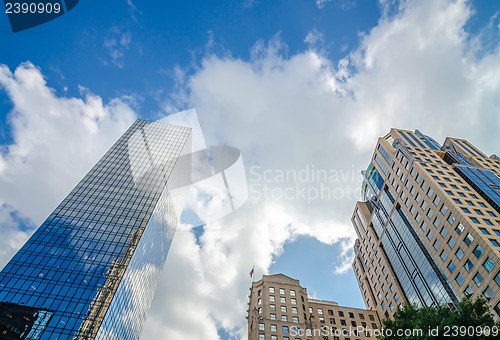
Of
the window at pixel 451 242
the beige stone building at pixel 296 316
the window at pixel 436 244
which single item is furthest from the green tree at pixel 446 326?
the beige stone building at pixel 296 316

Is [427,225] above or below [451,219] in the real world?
above

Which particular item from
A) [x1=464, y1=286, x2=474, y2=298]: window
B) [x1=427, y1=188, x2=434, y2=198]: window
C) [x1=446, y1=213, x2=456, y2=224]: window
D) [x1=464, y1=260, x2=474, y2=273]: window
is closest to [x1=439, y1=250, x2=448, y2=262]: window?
[x1=464, y1=260, x2=474, y2=273]: window

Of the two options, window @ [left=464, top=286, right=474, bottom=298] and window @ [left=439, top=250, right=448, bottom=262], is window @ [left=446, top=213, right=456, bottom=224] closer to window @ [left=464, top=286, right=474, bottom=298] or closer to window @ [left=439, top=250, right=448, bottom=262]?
window @ [left=439, top=250, right=448, bottom=262]

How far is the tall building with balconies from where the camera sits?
4625 cm

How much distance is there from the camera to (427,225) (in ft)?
189

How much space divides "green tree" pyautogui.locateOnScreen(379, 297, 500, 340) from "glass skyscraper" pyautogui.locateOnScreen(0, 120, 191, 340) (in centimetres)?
5599

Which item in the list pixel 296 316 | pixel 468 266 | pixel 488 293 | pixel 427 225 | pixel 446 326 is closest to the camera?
pixel 446 326

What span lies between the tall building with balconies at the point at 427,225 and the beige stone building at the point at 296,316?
26.0 feet

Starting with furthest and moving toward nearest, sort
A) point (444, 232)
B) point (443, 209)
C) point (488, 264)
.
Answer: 1. point (443, 209)
2. point (444, 232)
3. point (488, 264)

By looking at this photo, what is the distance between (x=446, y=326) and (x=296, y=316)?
1753 inches

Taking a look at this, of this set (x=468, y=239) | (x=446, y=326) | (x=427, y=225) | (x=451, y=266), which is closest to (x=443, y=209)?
(x=427, y=225)

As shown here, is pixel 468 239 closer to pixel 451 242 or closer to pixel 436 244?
pixel 451 242

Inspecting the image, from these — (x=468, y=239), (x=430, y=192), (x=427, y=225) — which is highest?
(x=430, y=192)

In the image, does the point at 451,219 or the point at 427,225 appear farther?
the point at 427,225
